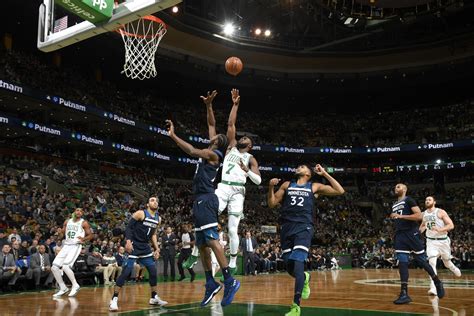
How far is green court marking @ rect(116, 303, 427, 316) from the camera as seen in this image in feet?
22.1

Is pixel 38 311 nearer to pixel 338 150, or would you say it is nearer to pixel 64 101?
pixel 64 101

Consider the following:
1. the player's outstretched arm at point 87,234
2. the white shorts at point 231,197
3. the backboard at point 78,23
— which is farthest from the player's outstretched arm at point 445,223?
the player's outstretched arm at point 87,234

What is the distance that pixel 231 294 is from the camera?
664 cm

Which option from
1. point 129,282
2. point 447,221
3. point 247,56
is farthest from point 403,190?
point 247,56

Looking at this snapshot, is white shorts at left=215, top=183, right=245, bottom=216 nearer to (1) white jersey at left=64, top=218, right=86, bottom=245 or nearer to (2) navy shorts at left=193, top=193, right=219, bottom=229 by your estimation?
(2) navy shorts at left=193, top=193, right=219, bottom=229

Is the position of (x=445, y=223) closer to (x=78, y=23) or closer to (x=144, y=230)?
(x=144, y=230)

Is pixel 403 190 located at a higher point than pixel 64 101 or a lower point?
lower

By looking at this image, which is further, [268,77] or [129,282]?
[268,77]

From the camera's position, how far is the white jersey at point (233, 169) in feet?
27.1

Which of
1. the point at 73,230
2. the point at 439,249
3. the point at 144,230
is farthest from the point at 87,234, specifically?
the point at 439,249

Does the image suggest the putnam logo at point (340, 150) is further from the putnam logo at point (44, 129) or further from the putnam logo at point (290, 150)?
the putnam logo at point (44, 129)

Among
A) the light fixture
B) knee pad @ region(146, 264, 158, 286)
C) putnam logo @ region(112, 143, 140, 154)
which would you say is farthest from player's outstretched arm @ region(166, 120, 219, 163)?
the light fixture

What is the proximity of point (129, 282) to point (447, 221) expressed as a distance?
10270 millimetres

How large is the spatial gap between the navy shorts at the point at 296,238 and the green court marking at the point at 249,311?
0.94 meters
